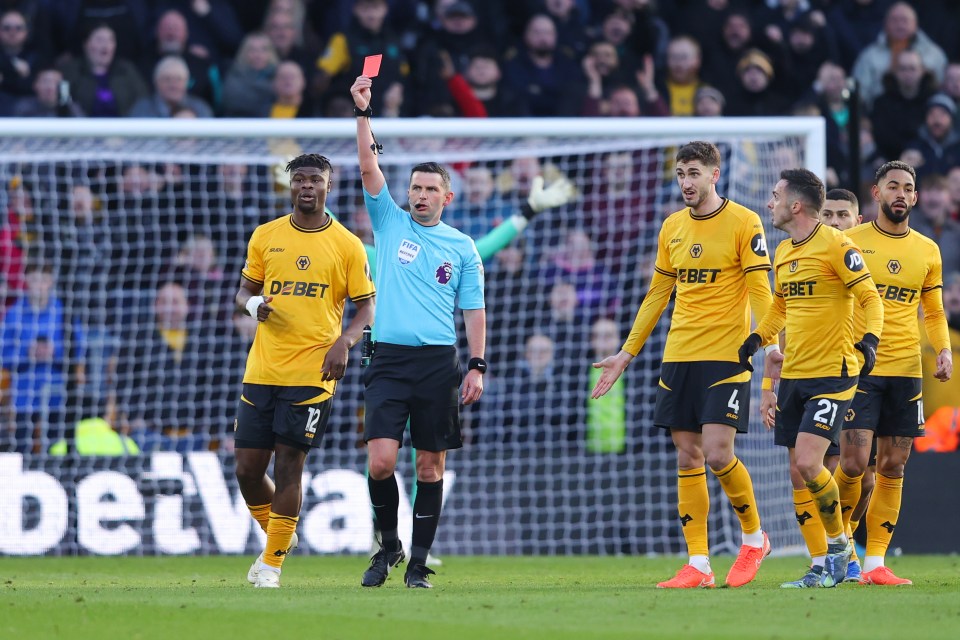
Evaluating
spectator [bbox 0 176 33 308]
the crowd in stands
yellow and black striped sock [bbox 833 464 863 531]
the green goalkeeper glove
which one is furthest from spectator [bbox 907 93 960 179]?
spectator [bbox 0 176 33 308]

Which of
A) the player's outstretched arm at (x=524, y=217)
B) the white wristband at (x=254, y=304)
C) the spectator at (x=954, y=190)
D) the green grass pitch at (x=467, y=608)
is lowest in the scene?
the green grass pitch at (x=467, y=608)

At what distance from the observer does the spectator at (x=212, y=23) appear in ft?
49.9

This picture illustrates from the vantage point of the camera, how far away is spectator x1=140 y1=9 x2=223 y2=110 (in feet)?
47.4

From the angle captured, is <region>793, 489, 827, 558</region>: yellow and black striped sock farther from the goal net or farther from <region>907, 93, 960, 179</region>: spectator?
<region>907, 93, 960, 179</region>: spectator

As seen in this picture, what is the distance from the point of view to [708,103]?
1449cm

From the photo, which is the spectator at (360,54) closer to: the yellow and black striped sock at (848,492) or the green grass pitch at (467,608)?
the green grass pitch at (467,608)

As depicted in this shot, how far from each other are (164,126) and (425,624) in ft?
21.3

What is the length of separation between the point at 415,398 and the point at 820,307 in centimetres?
222

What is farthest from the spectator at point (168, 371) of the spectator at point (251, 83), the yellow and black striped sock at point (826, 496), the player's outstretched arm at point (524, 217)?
the yellow and black striped sock at point (826, 496)

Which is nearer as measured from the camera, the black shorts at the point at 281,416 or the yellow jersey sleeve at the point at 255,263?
the black shorts at the point at 281,416

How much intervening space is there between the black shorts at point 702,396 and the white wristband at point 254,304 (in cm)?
224

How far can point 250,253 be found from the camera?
27.3 feet

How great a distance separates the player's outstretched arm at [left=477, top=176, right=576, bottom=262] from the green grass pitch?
2.35 meters

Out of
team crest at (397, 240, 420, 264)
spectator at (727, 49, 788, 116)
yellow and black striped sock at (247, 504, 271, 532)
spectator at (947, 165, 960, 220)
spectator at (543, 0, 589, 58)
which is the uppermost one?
spectator at (543, 0, 589, 58)
